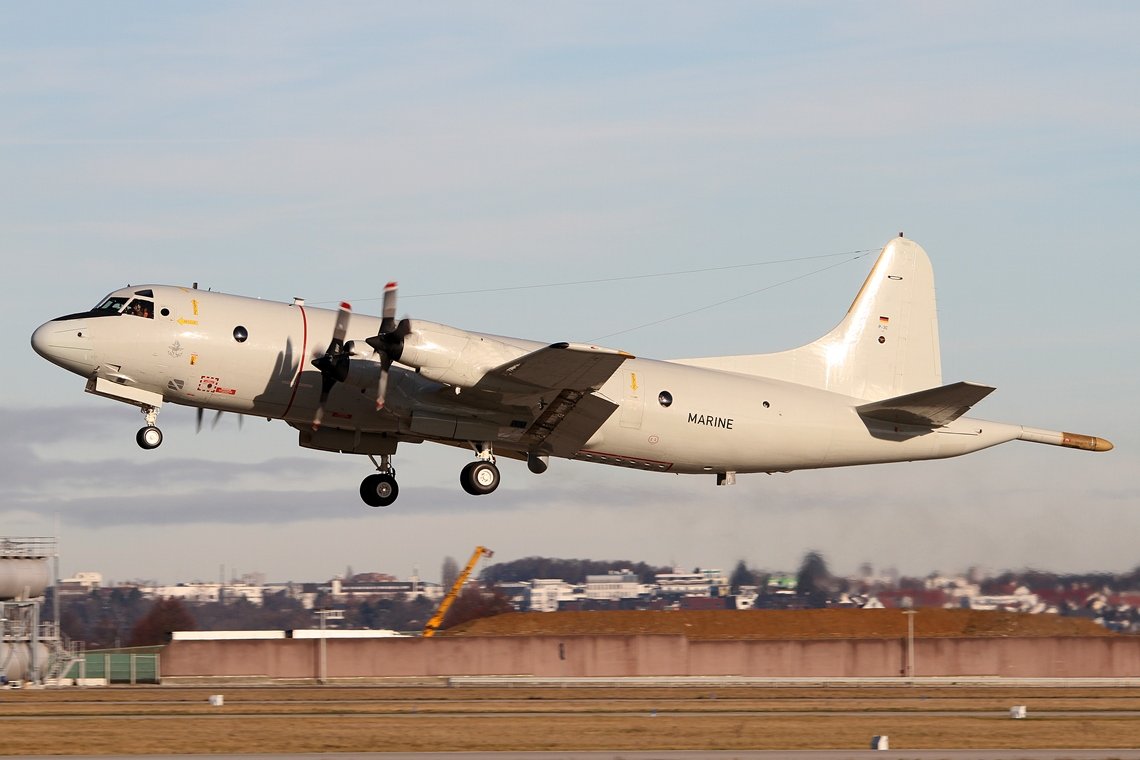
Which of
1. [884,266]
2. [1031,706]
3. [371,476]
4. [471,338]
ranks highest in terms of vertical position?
[884,266]

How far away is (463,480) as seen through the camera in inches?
1219

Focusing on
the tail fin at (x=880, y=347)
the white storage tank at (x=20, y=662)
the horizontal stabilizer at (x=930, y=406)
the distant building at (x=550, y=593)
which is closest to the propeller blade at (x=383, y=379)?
the tail fin at (x=880, y=347)

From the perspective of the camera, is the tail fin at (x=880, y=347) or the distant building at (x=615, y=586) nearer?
the tail fin at (x=880, y=347)

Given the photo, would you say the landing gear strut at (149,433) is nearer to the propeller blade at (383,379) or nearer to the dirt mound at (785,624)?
the propeller blade at (383,379)

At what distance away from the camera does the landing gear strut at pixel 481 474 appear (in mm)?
Answer: 30844

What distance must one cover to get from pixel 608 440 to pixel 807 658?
1444 centimetres

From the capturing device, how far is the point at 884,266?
35219mm

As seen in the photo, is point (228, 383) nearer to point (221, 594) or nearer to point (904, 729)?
point (904, 729)

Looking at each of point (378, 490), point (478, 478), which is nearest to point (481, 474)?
point (478, 478)

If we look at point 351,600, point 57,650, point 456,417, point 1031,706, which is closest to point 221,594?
point 351,600

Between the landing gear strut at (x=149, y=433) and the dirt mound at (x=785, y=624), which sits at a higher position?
the landing gear strut at (x=149, y=433)

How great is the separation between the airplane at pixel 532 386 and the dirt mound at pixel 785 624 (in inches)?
465

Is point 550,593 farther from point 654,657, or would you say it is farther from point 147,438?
point 147,438

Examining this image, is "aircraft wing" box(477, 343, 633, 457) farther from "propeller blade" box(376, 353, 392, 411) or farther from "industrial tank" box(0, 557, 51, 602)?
"industrial tank" box(0, 557, 51, 602)
